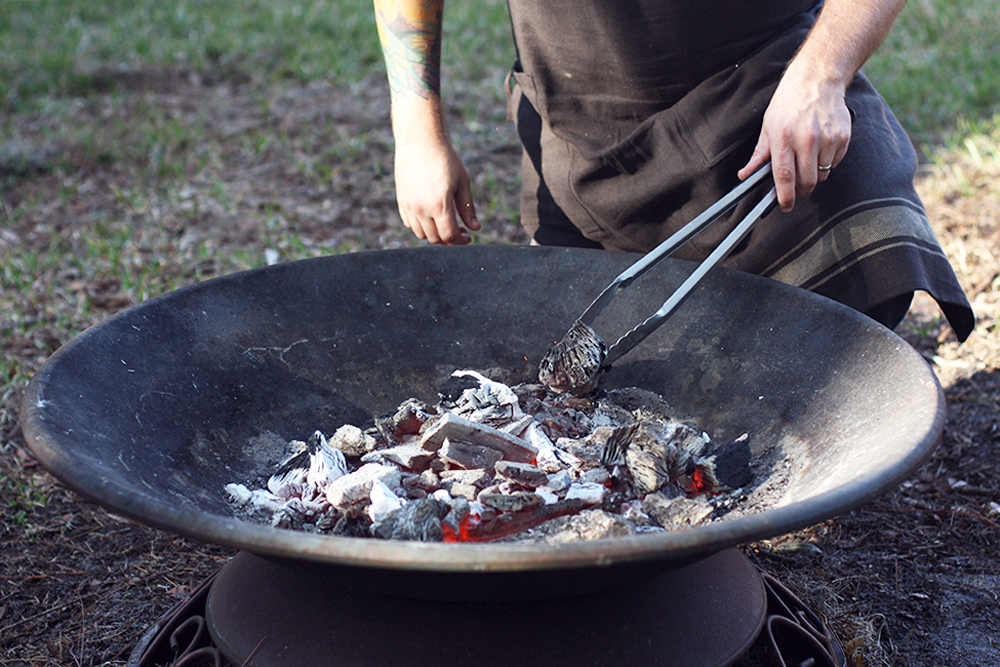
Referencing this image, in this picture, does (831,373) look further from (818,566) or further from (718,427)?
(818,566)

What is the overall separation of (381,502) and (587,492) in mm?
370

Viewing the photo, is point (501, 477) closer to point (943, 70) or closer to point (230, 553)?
point (230, 553)

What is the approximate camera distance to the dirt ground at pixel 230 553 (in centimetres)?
171

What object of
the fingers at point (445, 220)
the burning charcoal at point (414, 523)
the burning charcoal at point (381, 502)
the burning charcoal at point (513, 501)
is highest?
the fingers at point (445, 220)

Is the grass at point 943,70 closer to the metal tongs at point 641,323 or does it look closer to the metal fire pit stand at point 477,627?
the metal tongs at point 641,323

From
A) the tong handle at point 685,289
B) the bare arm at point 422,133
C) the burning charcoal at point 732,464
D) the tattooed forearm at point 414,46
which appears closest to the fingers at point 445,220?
the bare arm at point 422,133

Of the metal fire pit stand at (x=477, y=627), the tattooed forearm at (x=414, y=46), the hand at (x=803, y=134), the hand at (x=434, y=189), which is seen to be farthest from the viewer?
the tattooed forearm at (x=414, y=46)

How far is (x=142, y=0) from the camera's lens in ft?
21.9

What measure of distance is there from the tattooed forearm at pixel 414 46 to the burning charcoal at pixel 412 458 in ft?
3.39

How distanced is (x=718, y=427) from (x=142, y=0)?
6.82 metres

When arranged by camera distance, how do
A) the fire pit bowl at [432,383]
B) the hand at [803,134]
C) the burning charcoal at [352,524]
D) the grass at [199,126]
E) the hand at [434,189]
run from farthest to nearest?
the grass at [199,126] → the hand at [434,189] → the hand at [803,134] → the burning charcoal at [352,524] → the fire pit bowl at [432,383]

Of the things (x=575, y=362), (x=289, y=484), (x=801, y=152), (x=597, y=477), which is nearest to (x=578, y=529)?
(x=597, y=477)

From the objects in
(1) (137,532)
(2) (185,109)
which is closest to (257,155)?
(2) (185,109)

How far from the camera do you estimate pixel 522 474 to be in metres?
1.44
